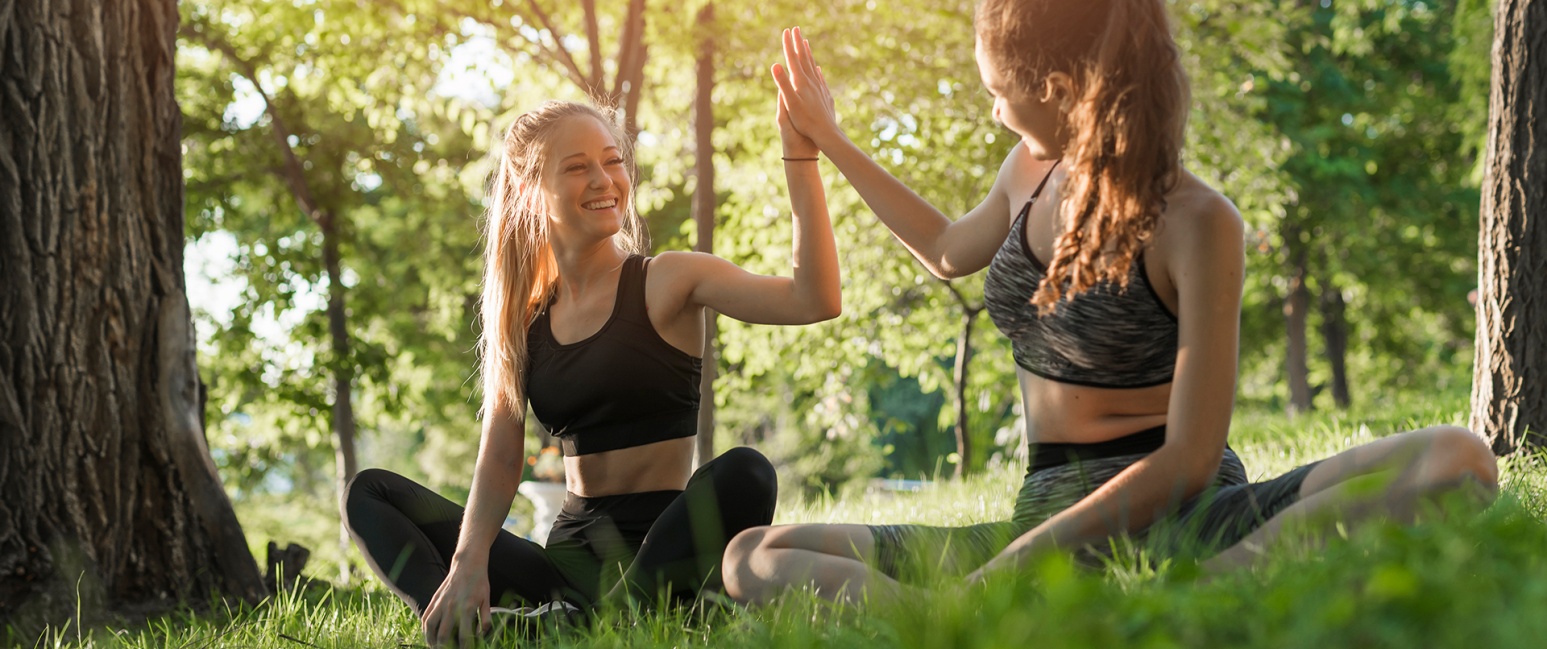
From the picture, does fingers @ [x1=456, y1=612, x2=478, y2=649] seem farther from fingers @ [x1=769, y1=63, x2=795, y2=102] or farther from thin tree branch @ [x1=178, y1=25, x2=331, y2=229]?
thin tree branch @ [x1=178, y1=25, x2=331, y2=229]

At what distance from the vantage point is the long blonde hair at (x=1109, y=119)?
2.41 metres

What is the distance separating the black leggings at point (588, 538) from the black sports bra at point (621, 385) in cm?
19

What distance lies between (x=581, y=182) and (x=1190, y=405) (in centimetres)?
194

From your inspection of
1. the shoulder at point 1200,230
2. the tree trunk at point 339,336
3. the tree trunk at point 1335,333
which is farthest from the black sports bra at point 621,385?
the tree trunk at point 1335,333

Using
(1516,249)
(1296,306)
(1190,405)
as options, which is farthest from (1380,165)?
(1190,405)

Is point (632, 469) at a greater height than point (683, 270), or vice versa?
point (683, 270)

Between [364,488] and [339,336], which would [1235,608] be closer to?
[364,488]

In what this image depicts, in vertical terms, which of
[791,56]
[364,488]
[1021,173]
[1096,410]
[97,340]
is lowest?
[364,488]

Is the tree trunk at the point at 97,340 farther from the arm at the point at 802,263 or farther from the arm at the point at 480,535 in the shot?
the arm at the point at 802,263

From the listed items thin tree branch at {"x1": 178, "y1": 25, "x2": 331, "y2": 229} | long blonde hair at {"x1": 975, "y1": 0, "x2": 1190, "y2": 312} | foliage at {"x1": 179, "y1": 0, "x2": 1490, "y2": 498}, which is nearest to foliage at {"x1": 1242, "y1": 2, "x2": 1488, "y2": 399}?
foliage at {"x1": 179, "y1": 0, "x2": 1490, "y2": 498}

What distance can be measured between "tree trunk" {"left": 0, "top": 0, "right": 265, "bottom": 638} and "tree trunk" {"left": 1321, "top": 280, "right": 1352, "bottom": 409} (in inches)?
720

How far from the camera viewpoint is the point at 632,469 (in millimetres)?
3438

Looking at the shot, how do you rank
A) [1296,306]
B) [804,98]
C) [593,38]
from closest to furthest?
[804,98], [593,38], [1296,306]

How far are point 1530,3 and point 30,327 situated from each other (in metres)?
5.80
